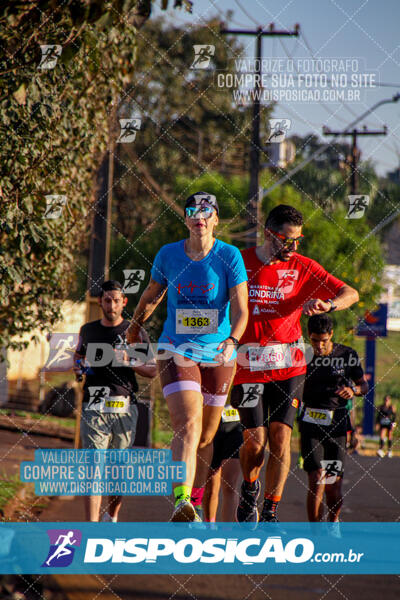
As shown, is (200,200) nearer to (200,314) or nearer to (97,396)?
(200,314)

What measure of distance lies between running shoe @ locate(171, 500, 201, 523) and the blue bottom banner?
0.48 m

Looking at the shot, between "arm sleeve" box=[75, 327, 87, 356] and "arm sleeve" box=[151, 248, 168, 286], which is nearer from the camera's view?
"arm sleeve" box=[151, 248, 168, 286]

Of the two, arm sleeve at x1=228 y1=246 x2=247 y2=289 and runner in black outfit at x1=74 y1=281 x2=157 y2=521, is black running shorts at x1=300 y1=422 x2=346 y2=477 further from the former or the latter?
arm sleeve at x1=228 y1=246 x2=247 y2=289

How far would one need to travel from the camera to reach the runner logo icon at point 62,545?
5.83 meters

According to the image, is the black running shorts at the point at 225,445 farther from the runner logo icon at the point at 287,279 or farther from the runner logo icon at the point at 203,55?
the runner logo icon at the point at 203,55

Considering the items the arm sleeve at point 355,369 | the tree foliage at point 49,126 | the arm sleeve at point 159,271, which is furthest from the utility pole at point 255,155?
the arm sleeve at point 159,271

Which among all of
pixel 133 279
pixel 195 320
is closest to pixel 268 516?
pixel 195 320

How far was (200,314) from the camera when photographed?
5379mm

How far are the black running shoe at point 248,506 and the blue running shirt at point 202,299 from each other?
1.31 metres

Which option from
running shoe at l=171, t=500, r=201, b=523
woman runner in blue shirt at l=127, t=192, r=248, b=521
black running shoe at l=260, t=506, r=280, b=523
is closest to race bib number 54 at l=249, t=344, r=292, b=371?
woman runner in blue shirt at l=127, t=192, r=248, b=521

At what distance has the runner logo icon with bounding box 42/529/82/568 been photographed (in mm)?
5832

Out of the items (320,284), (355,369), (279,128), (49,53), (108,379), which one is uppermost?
(49,53)

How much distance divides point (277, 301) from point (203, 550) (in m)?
1.88

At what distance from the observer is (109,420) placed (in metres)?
7.05
